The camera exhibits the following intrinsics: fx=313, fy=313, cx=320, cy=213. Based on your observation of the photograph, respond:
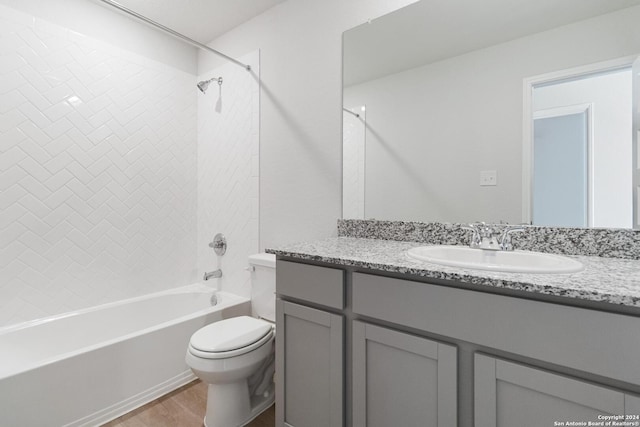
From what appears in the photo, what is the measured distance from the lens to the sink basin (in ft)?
3.11

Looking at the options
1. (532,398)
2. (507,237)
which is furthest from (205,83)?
(532,398)

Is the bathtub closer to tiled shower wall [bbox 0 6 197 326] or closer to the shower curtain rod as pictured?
tiled shower wall [bbox 0 6 197 326]

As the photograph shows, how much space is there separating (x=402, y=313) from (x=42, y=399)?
167 centimetres

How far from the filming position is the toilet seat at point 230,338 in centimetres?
147

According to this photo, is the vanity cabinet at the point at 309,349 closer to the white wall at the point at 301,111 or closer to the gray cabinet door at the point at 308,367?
the gray cabinet door at the point at 308,367

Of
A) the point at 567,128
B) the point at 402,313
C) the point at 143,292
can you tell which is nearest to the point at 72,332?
the point at 143,292

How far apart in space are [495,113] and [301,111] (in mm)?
1105

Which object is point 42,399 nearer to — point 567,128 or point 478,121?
point 478,121

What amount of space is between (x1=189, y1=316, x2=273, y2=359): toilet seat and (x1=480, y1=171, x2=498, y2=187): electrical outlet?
4.25ft

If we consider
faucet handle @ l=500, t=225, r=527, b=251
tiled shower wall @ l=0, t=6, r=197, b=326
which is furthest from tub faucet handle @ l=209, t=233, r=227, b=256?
faucet handle @ l=500, t=225, r=527, b=251

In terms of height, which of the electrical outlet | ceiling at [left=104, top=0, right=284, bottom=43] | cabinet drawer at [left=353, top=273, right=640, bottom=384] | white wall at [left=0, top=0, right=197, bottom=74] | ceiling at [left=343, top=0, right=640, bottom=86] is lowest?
cabinet drawer at [left=353, top=273, right=640, bottom=384]

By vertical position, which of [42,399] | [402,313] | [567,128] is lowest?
[42,399]

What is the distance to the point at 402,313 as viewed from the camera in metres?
1.03

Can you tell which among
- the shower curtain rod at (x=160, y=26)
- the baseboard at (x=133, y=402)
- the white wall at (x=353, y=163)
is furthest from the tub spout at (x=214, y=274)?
the shower curtain rod at (x=160, y=26)
